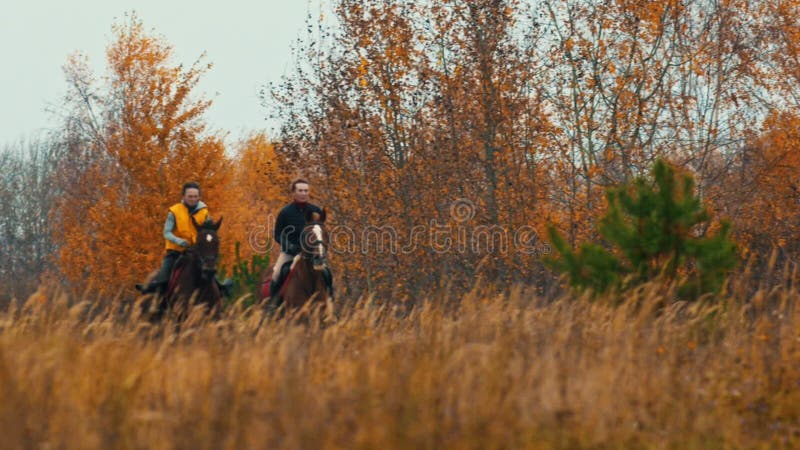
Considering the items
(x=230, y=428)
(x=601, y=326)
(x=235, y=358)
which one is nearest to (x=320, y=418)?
Result: (x=230, y=428)

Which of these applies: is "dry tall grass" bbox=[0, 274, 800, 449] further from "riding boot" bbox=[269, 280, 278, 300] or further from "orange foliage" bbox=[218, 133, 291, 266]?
"orange foliage" bbox=[218, 133, 291, 266]

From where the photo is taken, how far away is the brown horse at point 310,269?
45.0ft

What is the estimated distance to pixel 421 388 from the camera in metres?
6.86

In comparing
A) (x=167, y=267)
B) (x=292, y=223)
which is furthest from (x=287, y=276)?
(x=167, y=267)

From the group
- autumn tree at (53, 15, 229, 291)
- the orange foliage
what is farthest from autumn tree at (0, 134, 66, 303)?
autumn tree at (53, 15, 229, 291)

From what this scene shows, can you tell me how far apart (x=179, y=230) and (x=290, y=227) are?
4.89 ft

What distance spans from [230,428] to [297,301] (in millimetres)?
8042

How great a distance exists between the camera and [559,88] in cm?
2348

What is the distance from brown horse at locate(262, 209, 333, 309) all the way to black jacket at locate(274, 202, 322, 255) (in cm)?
39

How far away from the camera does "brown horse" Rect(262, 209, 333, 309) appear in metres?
13.7

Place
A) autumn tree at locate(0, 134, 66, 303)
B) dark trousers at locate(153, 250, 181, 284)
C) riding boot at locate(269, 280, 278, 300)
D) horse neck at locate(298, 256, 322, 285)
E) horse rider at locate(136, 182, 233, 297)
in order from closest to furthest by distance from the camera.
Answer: horse neck at locate(298, 256, 322, 285) → horse rider at locate(136, 182, 233, 297) → dark trousers at locate(153, 250, 181, 284) → riding boot at locate(269, 280, 278, 300) → autumn tree at locate(0, 134, 66, 303)

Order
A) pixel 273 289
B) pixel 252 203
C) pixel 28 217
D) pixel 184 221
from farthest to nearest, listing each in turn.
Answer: pixel 28 217
pixel 252 203
pixel 273 289
pixel 184 221

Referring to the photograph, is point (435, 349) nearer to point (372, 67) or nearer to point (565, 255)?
point (565, 255)

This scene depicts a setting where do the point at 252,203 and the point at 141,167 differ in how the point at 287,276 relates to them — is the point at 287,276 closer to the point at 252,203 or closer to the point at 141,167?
the point at 141,167
